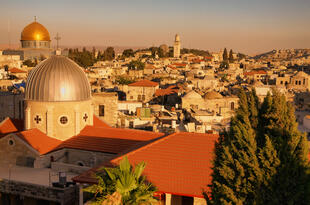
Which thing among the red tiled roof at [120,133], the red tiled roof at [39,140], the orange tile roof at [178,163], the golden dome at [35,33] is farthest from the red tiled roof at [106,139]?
the golden dome at [35,33]

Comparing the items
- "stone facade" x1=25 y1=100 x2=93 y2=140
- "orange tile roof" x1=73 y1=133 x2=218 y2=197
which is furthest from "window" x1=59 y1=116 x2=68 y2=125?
"orange tile roof" x1=73 y1=133 x2=218 y2=197

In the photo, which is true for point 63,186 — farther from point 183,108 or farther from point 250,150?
point 183,108

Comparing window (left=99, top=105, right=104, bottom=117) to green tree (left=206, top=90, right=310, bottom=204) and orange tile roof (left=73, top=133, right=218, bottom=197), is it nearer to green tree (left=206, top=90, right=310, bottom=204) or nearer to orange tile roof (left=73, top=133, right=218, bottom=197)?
orange tile roof (left=73, top=133, right=218, bottom=197)

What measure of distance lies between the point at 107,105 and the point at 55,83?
759 cm

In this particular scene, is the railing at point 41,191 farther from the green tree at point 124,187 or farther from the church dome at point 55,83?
the green tree at point 124,187

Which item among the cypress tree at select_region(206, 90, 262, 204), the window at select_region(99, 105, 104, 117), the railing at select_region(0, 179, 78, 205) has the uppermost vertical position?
the cypress tree at select_region(206, 90, 262, 204)

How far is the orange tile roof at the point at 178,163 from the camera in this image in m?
10.7

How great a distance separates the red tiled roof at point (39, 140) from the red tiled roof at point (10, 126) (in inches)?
109

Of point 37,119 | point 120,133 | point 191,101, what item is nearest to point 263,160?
point 120,133

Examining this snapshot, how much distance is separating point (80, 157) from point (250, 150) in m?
11.9

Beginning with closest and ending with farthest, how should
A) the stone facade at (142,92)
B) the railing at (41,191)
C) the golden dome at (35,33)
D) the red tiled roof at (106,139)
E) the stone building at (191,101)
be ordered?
the railing at (41,191), the red tiled roof at (106,139), the stone building at (191,101), the stone facade at (142,92), the golden dome at (35,33)

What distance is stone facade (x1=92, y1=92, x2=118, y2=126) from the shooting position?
25.4 meters

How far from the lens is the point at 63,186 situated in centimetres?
1358

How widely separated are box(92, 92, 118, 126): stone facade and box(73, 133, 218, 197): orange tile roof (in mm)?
12070
